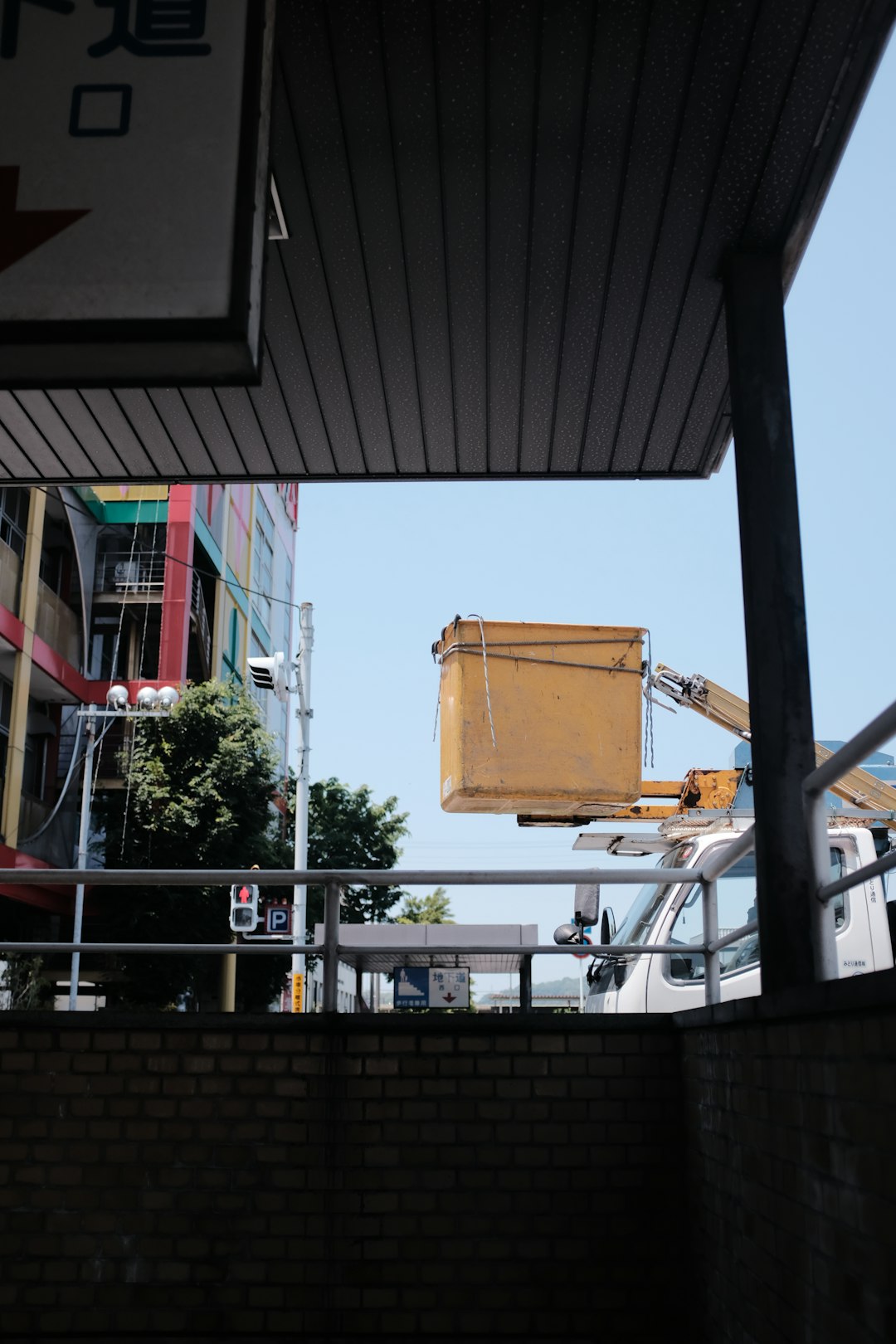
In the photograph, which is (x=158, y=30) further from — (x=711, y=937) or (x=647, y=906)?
(x=647, y=906)

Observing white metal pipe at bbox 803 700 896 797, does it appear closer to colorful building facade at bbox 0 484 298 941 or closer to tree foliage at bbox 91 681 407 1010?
colorful building facade at bbox 0 484 298 941

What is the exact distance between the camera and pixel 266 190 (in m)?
3.31

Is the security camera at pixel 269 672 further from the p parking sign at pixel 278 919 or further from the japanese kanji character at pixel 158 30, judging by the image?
the japanese kanji character at pixel 158 30

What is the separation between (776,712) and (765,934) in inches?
35.4

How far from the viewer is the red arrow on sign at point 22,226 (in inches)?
127

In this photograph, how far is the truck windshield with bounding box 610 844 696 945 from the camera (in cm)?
902

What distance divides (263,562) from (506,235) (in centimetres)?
3963

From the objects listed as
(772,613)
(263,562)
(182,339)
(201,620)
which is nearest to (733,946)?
(772,613)

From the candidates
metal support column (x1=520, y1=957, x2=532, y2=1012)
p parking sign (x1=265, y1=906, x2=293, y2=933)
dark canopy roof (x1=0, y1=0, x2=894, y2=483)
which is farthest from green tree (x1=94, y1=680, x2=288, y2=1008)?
dark canopy roof (x1=0, y1=0, x2=894, y2=483)

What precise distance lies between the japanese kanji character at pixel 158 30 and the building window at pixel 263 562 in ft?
128

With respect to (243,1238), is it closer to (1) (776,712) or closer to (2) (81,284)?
(1) (776,712)

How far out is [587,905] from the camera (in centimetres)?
912

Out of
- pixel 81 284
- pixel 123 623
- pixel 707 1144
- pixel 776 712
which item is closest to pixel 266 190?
pixel 81 284

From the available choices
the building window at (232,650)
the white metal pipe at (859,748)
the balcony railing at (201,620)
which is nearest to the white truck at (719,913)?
the white metal pipe at (859,748)
